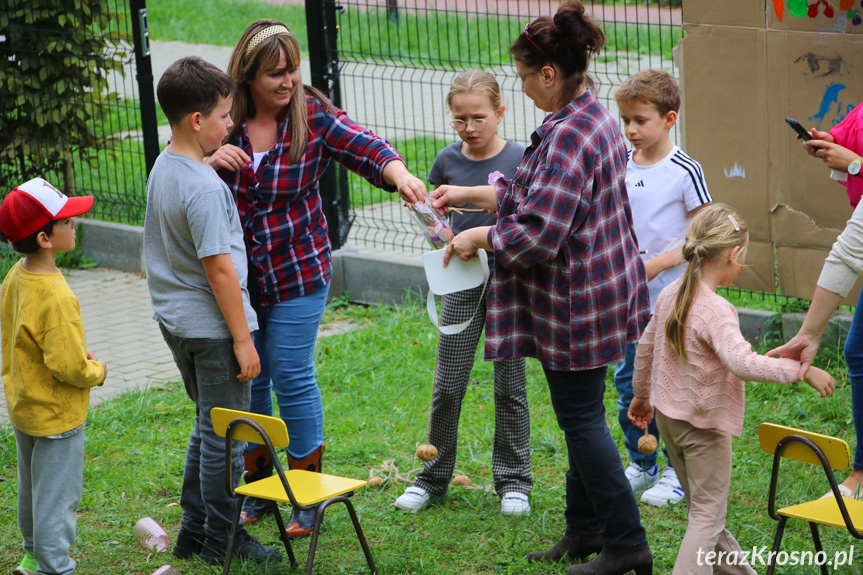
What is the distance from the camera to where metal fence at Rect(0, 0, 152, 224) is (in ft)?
25.9

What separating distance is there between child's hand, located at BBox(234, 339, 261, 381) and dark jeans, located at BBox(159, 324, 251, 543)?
53 millimetres

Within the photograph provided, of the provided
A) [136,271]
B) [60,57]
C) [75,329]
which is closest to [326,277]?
[75,329]

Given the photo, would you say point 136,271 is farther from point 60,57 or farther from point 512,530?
point 512,530

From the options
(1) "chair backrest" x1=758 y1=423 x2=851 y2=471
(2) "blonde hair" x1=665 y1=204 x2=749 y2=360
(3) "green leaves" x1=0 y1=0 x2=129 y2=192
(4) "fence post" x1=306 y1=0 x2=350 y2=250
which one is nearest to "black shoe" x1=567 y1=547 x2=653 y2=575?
(1) "chair backrest" x1=758 y1=423 x2=851 y2=471

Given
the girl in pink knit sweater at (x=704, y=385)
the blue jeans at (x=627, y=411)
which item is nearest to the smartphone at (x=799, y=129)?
the girl in pink knit sweater at (x=704, y=385)

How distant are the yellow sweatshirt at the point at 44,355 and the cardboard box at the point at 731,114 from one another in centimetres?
353

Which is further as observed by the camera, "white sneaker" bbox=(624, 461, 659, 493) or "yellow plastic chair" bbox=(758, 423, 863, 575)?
"white sneaker" bbox=(624, 461, 659, 493)

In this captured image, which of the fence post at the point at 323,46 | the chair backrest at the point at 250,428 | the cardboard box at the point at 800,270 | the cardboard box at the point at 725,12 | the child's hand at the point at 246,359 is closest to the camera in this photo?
the chair backrest at the point at 250,428

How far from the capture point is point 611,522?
313 centimetres

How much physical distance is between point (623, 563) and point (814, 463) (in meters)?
0.68

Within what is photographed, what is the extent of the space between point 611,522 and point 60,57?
21.5 ft

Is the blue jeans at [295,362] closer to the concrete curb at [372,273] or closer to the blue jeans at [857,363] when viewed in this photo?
the blue jeans at [857,363]

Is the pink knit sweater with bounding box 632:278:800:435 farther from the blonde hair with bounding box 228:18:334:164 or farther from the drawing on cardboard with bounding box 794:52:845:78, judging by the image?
the drawing on cardboard with bounding box 794:52:845:78

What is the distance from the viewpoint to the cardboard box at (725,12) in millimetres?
5047
